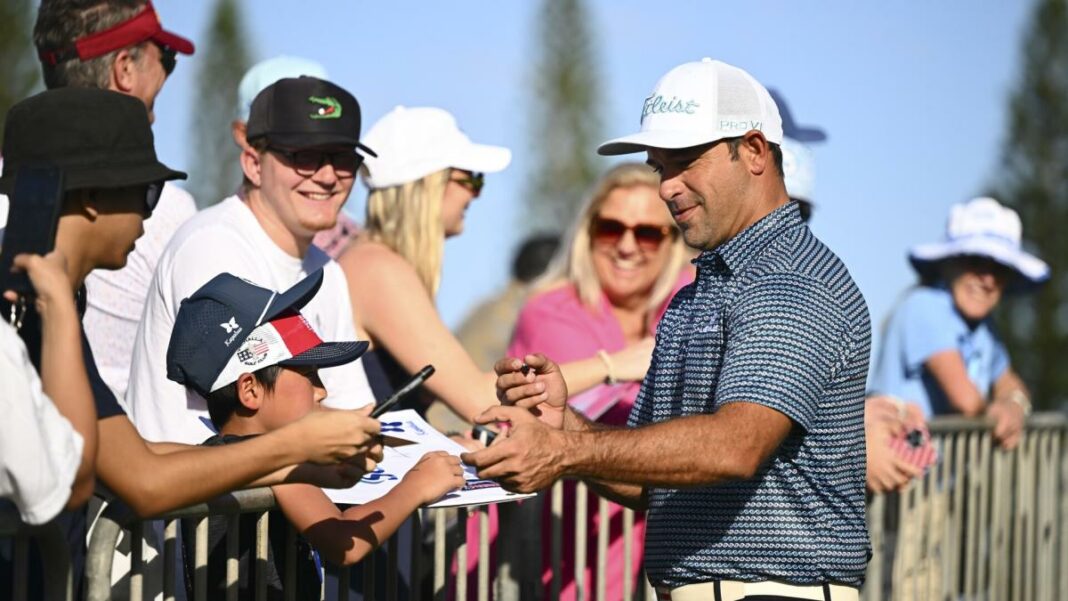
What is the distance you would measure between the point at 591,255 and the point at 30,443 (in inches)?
167

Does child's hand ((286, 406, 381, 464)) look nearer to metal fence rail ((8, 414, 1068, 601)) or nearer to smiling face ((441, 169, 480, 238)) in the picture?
metal fence rail ((8, 414, 1068, 601))

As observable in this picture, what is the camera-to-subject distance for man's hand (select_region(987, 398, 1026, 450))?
8.41 metres

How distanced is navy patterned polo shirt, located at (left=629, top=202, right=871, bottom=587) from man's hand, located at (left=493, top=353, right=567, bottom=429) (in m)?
A: 0.33

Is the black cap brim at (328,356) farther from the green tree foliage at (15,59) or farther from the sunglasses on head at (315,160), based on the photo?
the green tree foliage at (15,59)

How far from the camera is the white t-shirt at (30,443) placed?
2.89 metres

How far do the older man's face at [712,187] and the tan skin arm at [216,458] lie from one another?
1.38 metres

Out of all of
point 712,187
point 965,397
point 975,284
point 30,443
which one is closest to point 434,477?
point 712,187

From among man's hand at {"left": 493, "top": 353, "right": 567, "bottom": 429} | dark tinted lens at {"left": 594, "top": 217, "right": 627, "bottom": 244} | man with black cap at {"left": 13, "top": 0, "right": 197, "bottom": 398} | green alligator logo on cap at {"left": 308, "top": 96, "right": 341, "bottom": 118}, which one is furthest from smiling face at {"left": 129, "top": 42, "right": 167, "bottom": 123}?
dark tinted lens at {"left": 594, "top": 217, "right": 627, "bottom": 244}

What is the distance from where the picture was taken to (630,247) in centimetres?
682

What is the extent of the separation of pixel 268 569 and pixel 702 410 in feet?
3.86

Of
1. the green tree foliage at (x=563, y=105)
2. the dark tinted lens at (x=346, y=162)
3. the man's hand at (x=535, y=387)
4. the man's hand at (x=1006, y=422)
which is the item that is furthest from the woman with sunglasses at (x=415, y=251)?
the green tree foliage at (x=563, y=105)

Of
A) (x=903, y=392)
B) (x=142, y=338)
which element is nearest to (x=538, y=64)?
(x=903, y=392)

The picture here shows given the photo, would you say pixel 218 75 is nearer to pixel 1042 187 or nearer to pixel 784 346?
pixel 1042 187

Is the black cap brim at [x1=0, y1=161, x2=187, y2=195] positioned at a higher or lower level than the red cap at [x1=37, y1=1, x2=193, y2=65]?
lower
